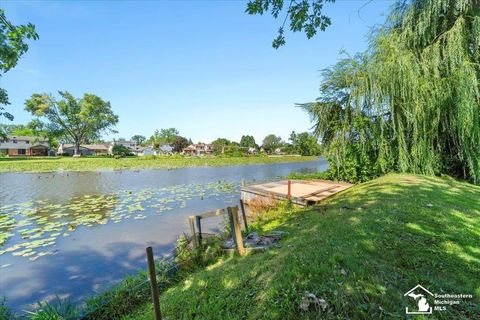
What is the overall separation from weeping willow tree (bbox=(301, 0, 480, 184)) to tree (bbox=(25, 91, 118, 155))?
47.2 m

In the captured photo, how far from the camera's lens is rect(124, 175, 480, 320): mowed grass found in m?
2.63

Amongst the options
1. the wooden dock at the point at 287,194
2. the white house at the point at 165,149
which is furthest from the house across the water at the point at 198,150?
the wooden dock at the point at 287,194

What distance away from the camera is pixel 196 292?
11.6 feet

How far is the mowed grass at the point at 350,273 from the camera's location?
2629 mm

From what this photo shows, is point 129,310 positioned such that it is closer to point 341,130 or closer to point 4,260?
point 4,260

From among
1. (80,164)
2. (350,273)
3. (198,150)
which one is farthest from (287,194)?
(198,150)

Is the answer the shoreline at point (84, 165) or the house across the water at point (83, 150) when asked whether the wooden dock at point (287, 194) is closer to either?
the shoreline at point (84, 165)

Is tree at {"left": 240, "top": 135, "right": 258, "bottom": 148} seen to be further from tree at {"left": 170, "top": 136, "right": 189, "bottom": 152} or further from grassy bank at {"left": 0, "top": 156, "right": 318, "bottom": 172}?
grassy bank at {"left": 0, "top": 156, "right": 318, "bottom": 172}

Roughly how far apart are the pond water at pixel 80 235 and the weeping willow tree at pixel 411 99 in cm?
716

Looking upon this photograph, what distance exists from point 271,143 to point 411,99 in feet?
284

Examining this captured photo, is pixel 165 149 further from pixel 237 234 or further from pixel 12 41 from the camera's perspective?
pixel 12 41

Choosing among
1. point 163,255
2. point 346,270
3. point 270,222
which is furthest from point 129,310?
point 270,222

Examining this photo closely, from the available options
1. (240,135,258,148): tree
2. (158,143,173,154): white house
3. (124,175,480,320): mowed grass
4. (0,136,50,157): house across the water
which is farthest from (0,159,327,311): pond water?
(240,135,258,148): tree

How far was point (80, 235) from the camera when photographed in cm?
754
